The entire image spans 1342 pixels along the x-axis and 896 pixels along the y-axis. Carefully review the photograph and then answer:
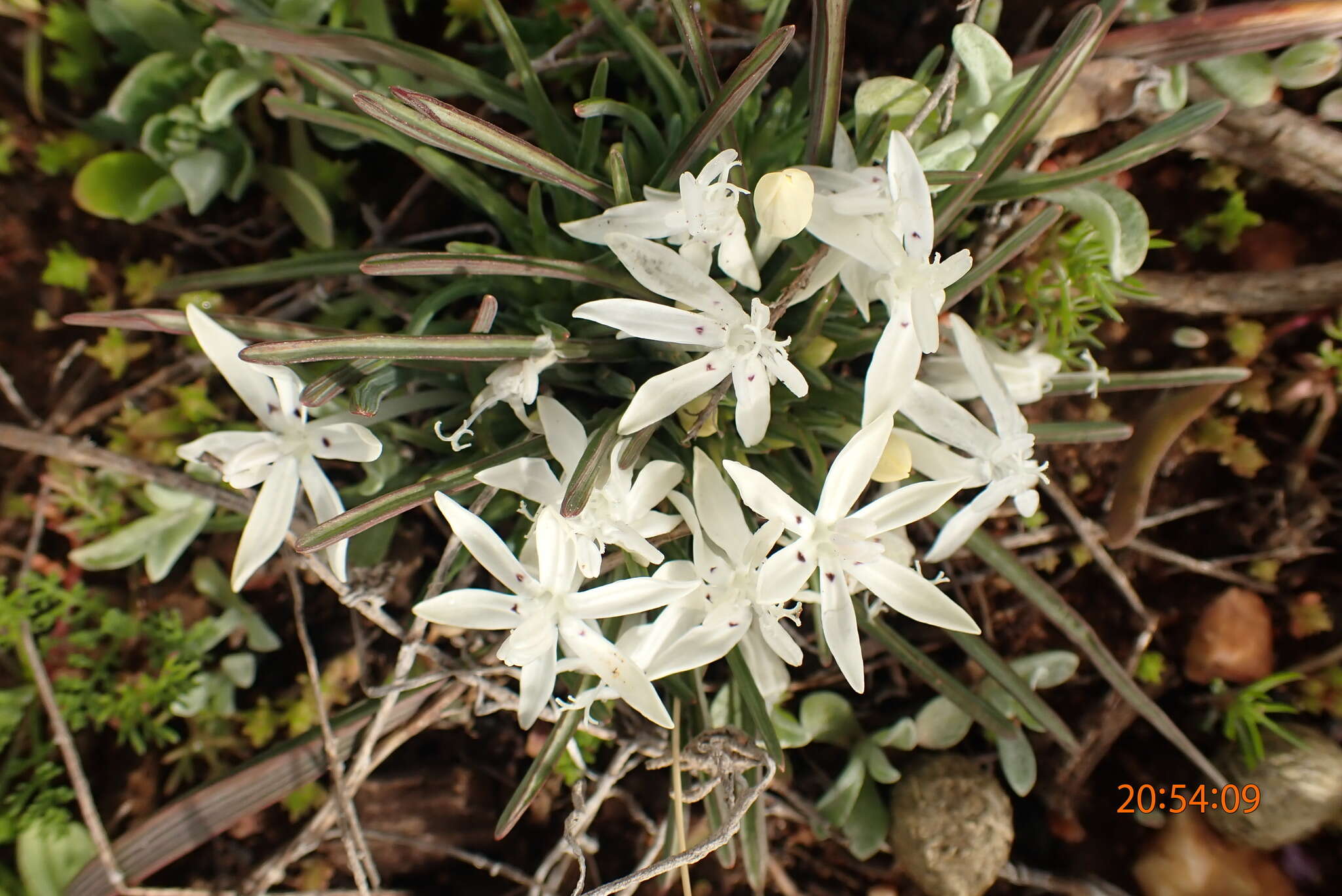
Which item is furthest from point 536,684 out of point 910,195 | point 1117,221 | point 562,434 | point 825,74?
point 1117,221

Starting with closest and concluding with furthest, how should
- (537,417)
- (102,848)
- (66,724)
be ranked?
(537,417) → (102,848) → (66,724)

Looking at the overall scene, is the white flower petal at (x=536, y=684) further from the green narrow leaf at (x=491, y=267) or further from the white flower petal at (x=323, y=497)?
the green narrow leaf at (x=491, y=267)

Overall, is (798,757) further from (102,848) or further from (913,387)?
(102,848)

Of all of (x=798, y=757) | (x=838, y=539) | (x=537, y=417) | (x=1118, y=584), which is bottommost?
(x=798, y=757)

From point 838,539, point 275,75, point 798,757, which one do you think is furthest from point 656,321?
point 798,757

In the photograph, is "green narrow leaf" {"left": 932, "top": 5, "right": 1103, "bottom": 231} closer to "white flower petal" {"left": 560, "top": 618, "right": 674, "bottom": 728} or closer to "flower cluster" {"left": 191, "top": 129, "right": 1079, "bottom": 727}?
"flower cluster" {"left": 191, "top": 129, "right": 1079, "bottom": 727}

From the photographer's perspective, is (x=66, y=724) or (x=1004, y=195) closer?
(x=1004, y=195)

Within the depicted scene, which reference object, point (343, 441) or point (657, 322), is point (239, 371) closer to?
point (343, 441)

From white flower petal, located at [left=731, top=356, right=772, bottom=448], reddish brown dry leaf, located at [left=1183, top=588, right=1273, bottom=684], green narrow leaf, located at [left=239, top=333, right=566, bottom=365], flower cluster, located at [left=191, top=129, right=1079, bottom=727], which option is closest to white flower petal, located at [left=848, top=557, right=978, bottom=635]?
flower cluster, located at [left=191, top=129, right=1079, bottom=727]
